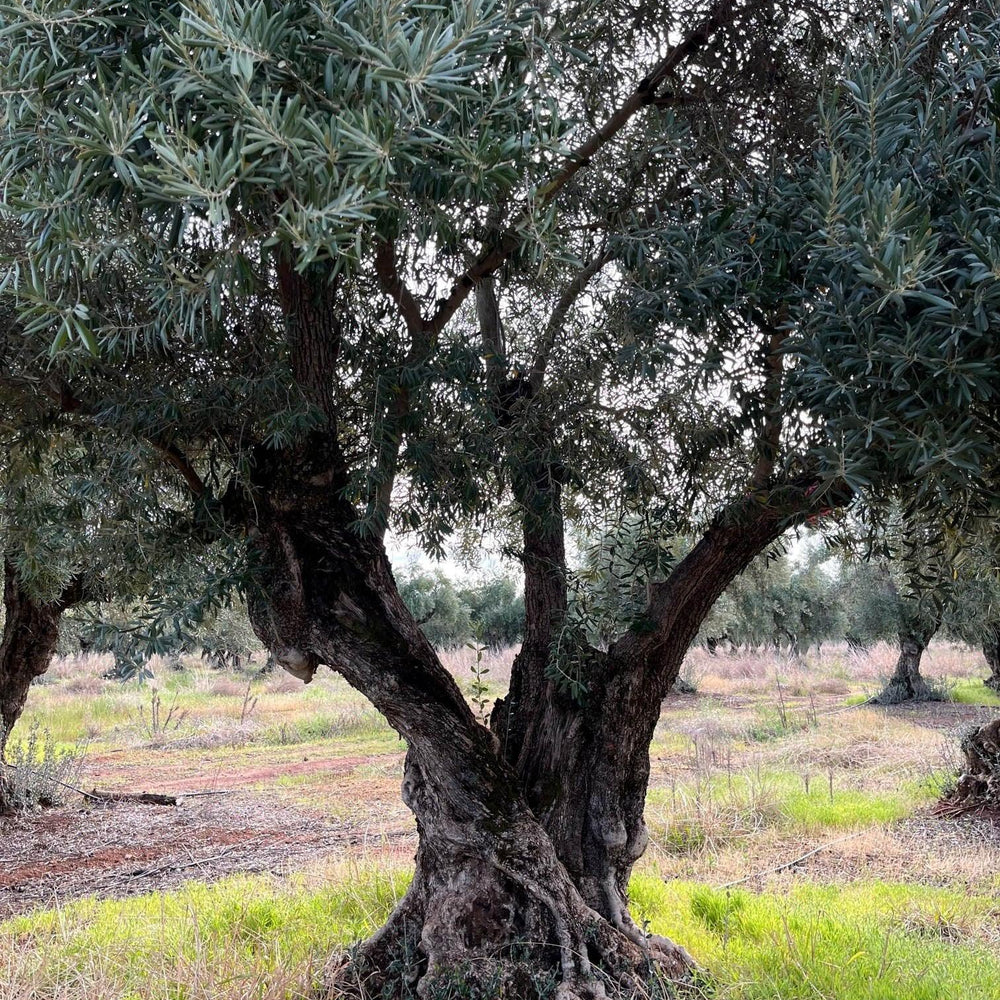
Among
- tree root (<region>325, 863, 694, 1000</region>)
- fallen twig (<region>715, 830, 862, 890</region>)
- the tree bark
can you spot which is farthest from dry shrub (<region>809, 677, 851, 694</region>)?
tree root (<region>325, 863, 694, 1000</region>)

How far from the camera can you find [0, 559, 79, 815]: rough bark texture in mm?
9047

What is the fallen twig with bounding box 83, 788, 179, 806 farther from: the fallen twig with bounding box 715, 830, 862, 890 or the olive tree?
the olive tree

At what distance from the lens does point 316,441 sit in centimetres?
392

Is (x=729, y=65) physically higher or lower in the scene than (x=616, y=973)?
higher

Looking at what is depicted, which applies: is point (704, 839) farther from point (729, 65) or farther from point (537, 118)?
point (537, 118)

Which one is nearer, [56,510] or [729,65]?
[56,510]

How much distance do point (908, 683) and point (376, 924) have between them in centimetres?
1802

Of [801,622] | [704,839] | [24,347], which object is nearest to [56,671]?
[801,622]

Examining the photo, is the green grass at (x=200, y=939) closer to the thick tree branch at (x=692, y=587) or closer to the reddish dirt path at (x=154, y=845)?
the reddish dirt path at (x=154, y=845)

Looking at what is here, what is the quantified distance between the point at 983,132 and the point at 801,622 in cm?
3096

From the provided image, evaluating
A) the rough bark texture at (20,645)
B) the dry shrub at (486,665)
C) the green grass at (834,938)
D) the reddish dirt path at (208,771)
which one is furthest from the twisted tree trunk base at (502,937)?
the dry shrub at (486,665)

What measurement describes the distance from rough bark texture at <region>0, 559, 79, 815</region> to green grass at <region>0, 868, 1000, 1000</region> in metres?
3.64

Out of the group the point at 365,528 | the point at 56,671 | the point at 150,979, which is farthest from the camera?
the point at 56,671

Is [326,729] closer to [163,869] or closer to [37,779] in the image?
[37,779]
